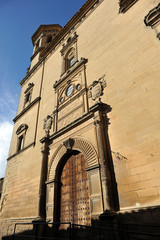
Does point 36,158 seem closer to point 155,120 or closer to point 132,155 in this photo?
point 132,155

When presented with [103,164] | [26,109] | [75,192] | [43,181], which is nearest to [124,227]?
[103,164]

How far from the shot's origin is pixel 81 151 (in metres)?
7.08

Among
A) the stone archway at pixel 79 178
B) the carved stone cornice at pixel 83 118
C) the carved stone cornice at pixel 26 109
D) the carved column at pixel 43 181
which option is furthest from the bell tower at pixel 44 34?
the stone archway at pixel 79 178

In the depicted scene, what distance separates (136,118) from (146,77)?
1603 mm

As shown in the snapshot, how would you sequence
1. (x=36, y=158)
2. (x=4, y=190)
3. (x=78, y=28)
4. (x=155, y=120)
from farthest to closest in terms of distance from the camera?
(x=78, y=28) → (x=4, y=190) → (x=36, y=158) → (x=155, y=120)

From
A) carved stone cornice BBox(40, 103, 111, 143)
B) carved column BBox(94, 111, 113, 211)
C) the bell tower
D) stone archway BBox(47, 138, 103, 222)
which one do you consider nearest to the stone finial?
stone archway BBox(47, 138, 103, 222)

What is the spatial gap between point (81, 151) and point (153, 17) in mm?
6330

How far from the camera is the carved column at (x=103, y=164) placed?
5.11 meters

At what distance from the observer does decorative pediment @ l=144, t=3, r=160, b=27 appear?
6.86 meters

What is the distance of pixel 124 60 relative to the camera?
24.1 ft

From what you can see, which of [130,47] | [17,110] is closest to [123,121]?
[130,47]

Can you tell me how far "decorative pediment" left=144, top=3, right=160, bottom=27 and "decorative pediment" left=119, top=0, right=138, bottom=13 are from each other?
6.65ft

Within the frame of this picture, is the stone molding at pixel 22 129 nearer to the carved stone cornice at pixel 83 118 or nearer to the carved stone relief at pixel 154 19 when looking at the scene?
the carved stone cornice at pixel 83 118

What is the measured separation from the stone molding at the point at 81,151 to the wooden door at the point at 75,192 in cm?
40
